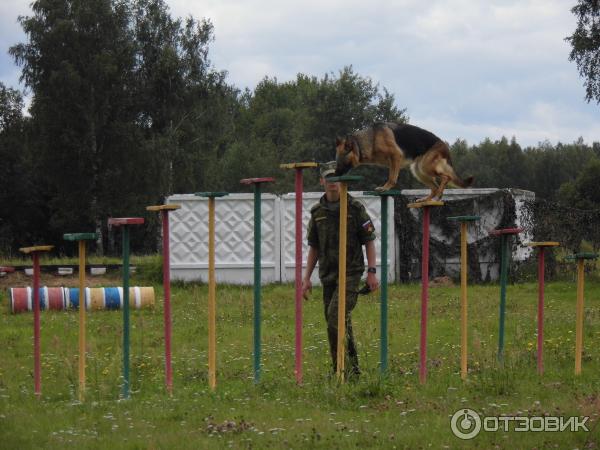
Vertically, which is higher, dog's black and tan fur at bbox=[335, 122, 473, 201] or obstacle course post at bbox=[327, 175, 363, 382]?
dog's black and tan fur at bbox=[335, 122, 473, 201]

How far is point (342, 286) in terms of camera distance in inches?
293

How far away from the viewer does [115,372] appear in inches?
316

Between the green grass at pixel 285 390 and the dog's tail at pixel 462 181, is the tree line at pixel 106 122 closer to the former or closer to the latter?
the green grass at pixel 285 390

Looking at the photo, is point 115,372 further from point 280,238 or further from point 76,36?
point 76,36

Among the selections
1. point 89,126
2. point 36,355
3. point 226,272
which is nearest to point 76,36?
point 89,126

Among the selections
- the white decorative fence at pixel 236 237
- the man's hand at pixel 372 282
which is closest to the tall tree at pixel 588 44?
the white decorative fence at pixel 236 237

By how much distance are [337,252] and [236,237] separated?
10.5 m

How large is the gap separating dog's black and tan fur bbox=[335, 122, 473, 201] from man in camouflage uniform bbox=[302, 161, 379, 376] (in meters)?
0.60

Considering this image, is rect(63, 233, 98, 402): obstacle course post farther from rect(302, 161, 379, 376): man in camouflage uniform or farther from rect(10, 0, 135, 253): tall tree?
rect(10, 0, 135, 253): tall tree

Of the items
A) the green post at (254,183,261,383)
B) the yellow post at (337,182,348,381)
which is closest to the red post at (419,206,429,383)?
the yellow post at (337,182,348,381)

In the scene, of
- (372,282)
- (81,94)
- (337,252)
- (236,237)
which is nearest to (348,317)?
(372,282)

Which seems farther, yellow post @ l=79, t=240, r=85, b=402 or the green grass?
yellow post @ l=79, t=240, r=85, b=402

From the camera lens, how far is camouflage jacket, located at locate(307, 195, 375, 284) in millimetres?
8000

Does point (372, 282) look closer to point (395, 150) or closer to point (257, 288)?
point (257, 288)
